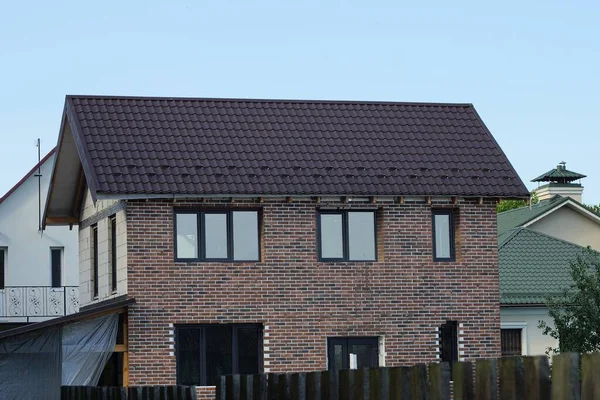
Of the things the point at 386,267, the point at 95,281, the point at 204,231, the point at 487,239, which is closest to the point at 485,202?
the point at 487,239

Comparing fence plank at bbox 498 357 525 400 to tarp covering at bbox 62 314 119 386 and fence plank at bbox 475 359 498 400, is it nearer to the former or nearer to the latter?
fence plank at bbox 475 359 498 400

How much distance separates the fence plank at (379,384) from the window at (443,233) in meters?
20.9

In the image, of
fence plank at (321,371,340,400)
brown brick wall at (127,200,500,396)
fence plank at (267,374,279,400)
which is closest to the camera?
fence plank at (321,371,340,400)

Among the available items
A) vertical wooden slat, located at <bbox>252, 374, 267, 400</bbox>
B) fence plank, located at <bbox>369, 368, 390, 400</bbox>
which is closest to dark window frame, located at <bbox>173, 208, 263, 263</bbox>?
vertical wooden slat, located at <bbox>252, 374, 267, 400</bbox>

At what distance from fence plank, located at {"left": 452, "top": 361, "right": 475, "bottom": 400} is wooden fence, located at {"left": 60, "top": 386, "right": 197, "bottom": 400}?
728 cm

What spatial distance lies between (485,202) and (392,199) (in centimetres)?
242

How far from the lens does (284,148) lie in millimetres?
31125

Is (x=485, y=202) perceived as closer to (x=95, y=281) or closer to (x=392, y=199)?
(x=392, y=199)

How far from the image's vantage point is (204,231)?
29.2m

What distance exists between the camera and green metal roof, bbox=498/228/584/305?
1487 inches

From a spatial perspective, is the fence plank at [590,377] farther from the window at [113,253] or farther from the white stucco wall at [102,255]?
the window at [113,253]

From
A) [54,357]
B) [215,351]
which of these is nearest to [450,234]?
[215,351]

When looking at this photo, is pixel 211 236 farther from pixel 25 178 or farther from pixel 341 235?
pixel 25 178

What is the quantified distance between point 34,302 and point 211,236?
1862 centimetres
